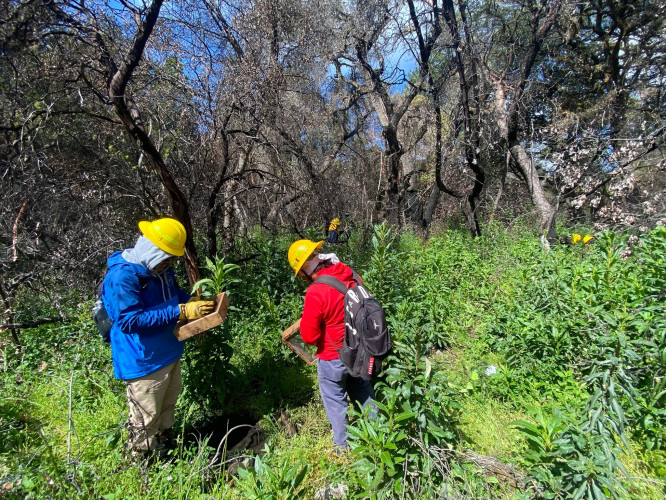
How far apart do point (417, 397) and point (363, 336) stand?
20.9 inches

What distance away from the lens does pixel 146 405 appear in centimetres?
273

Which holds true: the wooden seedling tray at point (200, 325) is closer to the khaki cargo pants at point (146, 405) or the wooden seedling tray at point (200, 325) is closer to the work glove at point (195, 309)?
the work glove at point (195, 309)

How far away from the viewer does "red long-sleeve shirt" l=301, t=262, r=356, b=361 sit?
8.89 feet

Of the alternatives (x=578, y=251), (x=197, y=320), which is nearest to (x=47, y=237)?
(x=197, y=320)

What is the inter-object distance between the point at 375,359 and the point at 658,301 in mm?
2237

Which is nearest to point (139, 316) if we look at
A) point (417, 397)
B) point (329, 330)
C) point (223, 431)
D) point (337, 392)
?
point (329, 330)

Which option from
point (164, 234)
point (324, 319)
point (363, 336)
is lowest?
point (363, 336)

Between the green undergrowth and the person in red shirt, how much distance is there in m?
0.24

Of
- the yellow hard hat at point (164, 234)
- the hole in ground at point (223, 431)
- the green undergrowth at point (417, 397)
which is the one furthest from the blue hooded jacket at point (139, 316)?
the hole in ground at point (223, 431)

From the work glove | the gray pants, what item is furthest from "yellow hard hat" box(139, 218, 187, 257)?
the gray pants

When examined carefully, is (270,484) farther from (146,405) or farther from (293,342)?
(293,342)

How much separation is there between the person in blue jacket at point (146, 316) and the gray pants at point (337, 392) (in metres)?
1.04

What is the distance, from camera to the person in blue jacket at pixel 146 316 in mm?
2500

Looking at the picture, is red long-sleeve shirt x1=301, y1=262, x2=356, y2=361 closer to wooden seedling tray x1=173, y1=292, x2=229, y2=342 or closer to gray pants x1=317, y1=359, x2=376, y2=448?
gray pants x1=317, y1=359, x2=376, y2=448
